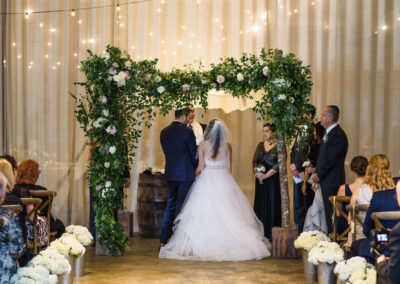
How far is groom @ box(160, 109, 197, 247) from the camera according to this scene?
7191mm

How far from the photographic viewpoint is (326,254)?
486 cm

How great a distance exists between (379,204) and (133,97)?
3480 mm

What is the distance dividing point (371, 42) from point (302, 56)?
104cm

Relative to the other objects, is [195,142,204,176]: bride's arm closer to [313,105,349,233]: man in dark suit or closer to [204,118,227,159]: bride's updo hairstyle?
[204,118,227,159]: bride's updo hairstyle

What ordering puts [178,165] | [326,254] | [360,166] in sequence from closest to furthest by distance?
1. [326,254]
2. [360,166]
3. [178,165]

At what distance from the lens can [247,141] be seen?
9.56m

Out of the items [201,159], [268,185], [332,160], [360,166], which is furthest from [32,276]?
[268,185]

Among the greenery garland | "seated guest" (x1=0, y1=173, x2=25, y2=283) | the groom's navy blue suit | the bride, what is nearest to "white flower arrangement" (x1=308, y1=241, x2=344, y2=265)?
the bride

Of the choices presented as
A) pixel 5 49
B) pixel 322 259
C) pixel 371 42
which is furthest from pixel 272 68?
pixel 5 49

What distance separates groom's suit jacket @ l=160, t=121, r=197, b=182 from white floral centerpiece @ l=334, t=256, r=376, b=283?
3186mm

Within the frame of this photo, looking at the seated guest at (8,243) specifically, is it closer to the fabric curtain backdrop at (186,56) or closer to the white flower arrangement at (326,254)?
the white flower arrangement at (326,254)

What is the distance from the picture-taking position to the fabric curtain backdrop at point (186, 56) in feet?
30.5

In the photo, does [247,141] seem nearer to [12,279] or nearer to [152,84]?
[152,84]

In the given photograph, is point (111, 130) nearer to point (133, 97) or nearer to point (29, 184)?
point (133, 97)
